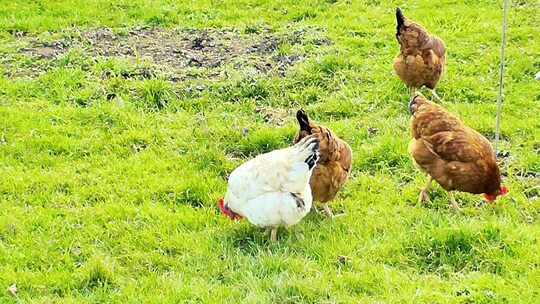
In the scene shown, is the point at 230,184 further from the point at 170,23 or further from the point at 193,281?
the point at 170,23

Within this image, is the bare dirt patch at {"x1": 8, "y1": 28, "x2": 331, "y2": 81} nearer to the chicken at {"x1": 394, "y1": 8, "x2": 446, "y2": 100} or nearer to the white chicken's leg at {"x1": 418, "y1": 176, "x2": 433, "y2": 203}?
the chicken at {"x1": 394, "y1": 8, "x2": 446, "y2": 100}

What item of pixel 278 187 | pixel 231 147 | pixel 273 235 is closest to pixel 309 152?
pixel 278 187

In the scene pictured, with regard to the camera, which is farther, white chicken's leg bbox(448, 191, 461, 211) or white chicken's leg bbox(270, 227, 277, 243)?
white chicken's leg bbox(448, 191, 461, 211)

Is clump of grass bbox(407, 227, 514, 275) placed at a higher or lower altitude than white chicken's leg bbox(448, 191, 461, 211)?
higher

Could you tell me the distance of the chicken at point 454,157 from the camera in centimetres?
645

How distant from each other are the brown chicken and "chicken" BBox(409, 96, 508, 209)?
690 millimetres

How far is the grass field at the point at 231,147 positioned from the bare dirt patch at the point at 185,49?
0.04 m

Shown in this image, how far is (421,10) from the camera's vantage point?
11.3 metres

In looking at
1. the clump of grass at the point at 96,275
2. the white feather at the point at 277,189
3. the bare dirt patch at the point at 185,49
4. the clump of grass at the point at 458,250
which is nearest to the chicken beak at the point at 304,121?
the white feather at the point at 277,189

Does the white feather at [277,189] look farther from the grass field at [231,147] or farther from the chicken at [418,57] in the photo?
the chicken at [418,57]

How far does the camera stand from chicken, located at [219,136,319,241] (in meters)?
5.92

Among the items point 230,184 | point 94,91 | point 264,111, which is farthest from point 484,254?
point 94,91

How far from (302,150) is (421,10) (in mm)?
6033

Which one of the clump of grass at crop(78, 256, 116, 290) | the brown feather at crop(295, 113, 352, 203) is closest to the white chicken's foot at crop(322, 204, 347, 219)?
the brown feather at crop(295, 113, 352, 203)
